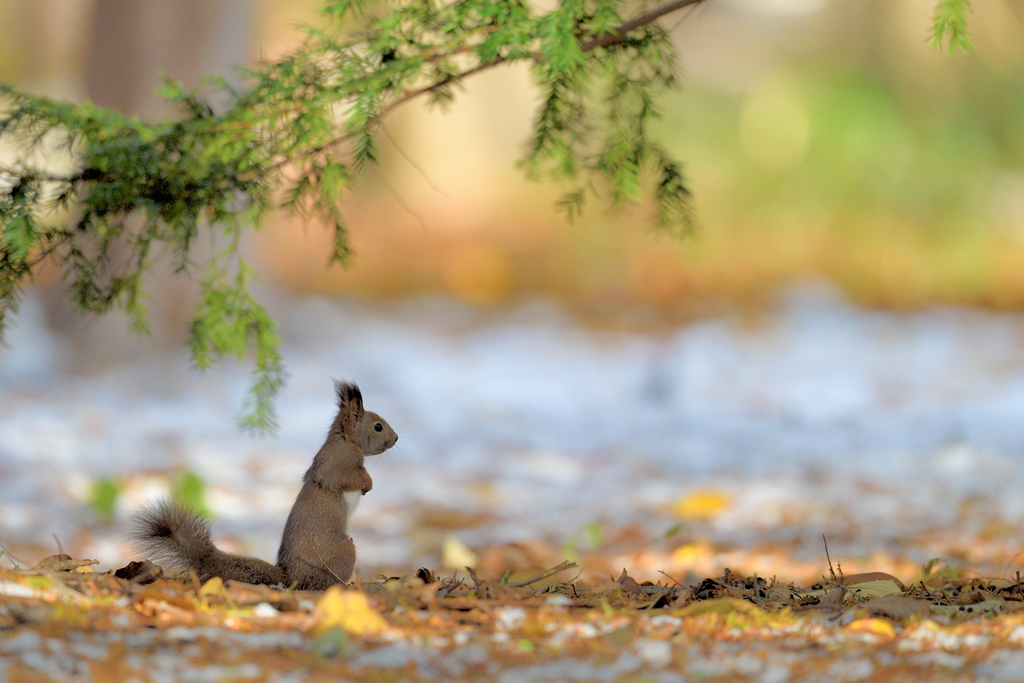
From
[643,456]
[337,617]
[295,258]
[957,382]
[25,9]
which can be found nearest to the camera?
[337,617]

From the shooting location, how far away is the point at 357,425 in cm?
258

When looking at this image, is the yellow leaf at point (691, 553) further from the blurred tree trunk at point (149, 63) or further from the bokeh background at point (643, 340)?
the blurred tree trunk at point (149, 63)

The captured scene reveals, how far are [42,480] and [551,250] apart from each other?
22.4 feet

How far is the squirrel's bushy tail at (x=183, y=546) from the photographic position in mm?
2320

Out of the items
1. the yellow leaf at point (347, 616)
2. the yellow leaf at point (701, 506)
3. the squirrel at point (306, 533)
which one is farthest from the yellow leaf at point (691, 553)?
the yellow leaf at point (347, 616)

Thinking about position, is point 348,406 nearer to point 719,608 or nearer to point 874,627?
point 719,608

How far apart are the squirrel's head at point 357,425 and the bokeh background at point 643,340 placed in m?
0.61

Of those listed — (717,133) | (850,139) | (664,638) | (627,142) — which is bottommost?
(664,638)

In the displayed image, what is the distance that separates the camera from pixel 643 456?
233 inches

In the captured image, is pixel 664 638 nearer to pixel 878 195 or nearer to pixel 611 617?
pixel 611 617

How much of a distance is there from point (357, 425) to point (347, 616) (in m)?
0.75

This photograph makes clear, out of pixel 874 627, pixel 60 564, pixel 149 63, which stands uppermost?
pixel 149 63

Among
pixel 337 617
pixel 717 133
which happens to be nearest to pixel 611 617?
pixel 337 617

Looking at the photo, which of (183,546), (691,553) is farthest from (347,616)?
(691,553)
